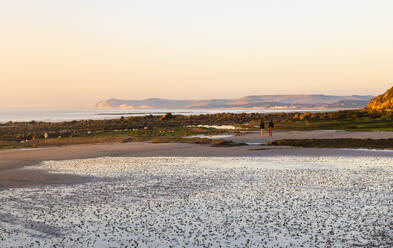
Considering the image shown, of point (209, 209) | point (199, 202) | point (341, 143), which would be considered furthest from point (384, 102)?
point (209, 209)

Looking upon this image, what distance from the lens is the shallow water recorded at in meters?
9.95

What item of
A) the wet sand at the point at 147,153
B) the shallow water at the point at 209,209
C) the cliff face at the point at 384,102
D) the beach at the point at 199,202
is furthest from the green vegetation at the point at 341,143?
the cliff face at the point at 384,102

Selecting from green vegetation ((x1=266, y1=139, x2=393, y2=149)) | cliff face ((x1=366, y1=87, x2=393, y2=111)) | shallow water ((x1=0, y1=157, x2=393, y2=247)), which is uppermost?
cliff face ((x1=366, y1=87, x2=393, y2=111))

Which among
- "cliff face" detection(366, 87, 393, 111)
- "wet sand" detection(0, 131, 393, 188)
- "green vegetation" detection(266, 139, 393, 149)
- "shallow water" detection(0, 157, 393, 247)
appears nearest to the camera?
"shallow water" detection(0, 157, 393, 247)

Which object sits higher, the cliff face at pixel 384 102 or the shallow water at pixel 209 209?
the cliff face at pixel 384 102

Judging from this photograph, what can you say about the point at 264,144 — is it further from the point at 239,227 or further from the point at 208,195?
the point at 239,227

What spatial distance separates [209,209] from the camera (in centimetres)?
1270

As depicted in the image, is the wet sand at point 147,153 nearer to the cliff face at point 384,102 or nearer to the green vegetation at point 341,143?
the green vegetation at point 341,143

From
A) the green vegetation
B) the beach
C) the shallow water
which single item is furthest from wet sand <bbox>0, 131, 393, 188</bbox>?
the shallow water

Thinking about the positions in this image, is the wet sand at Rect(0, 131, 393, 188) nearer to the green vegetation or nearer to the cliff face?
the green vegetation

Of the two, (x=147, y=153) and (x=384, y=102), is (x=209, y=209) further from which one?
(x=384, y=102)

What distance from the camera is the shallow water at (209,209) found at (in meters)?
9.95

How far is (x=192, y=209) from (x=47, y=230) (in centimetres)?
442

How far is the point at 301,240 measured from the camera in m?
9.69
